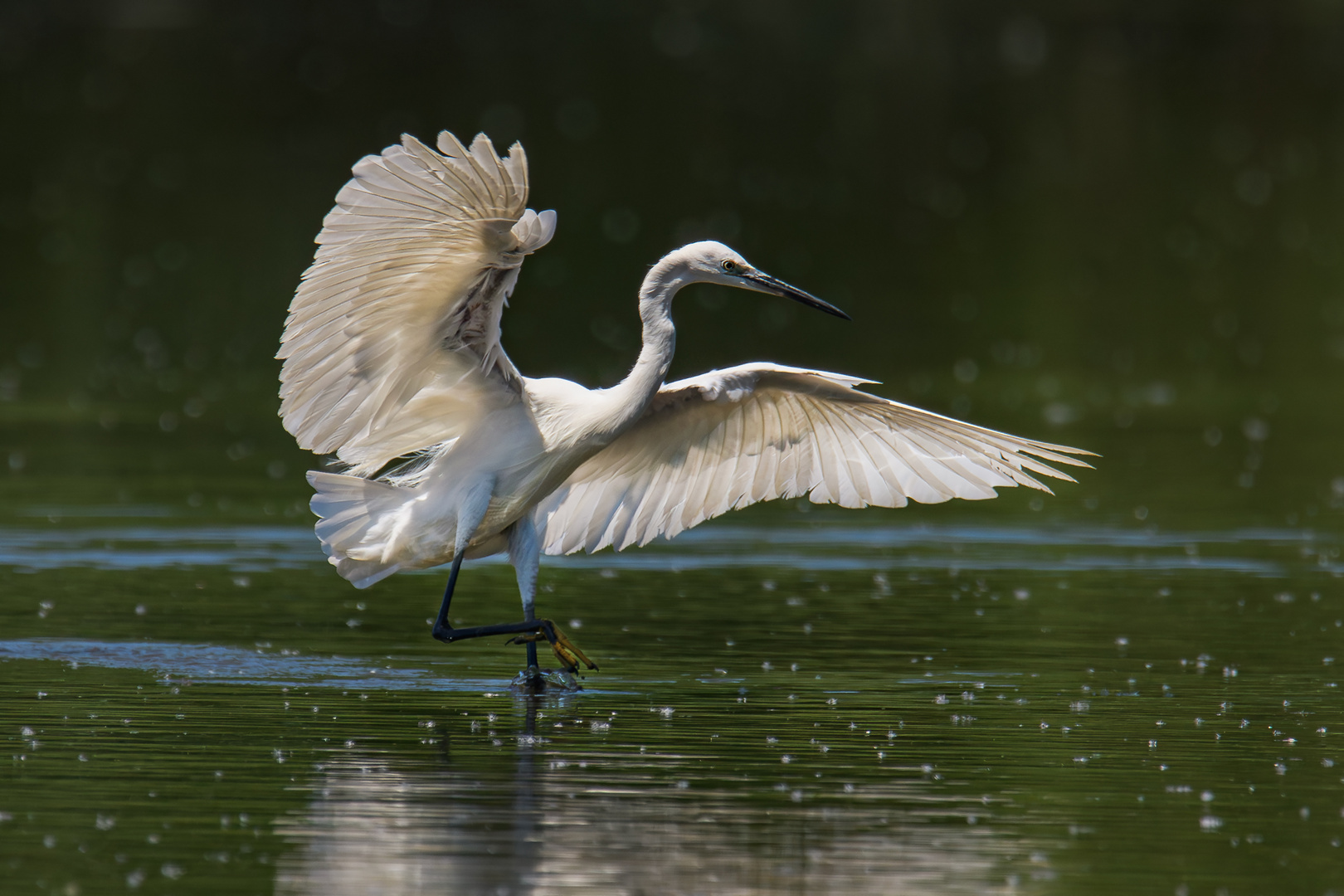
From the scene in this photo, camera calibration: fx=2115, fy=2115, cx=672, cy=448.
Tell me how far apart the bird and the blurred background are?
652 centimetres

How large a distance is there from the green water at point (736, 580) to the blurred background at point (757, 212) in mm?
184

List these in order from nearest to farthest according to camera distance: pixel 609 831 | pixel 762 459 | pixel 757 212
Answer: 1. pixel 609 831
2. pixel 762 459
3. pixel 757 212

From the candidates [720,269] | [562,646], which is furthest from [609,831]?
[720,269]

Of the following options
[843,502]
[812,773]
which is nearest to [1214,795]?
[812,773]

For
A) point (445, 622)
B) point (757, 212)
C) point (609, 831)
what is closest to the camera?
point (609, 831)

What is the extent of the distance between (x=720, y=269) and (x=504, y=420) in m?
1.72

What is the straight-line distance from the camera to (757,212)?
46.8 metres

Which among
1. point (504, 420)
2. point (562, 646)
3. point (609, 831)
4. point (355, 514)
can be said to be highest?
point (504, 420)

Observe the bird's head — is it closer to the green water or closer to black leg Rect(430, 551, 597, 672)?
black leg Rect(430, 551, 597, 672)

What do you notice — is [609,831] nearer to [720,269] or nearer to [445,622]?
[445,622]

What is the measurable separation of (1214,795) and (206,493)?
12.7 meters

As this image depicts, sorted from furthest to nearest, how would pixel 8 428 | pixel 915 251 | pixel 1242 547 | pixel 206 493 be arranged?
pixel 915 251, pixel 8 428, pixel 206 493, pixel 1242 547

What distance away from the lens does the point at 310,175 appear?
4859 centimetres

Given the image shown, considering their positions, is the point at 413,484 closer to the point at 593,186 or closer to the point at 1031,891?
the point at 1031,891
